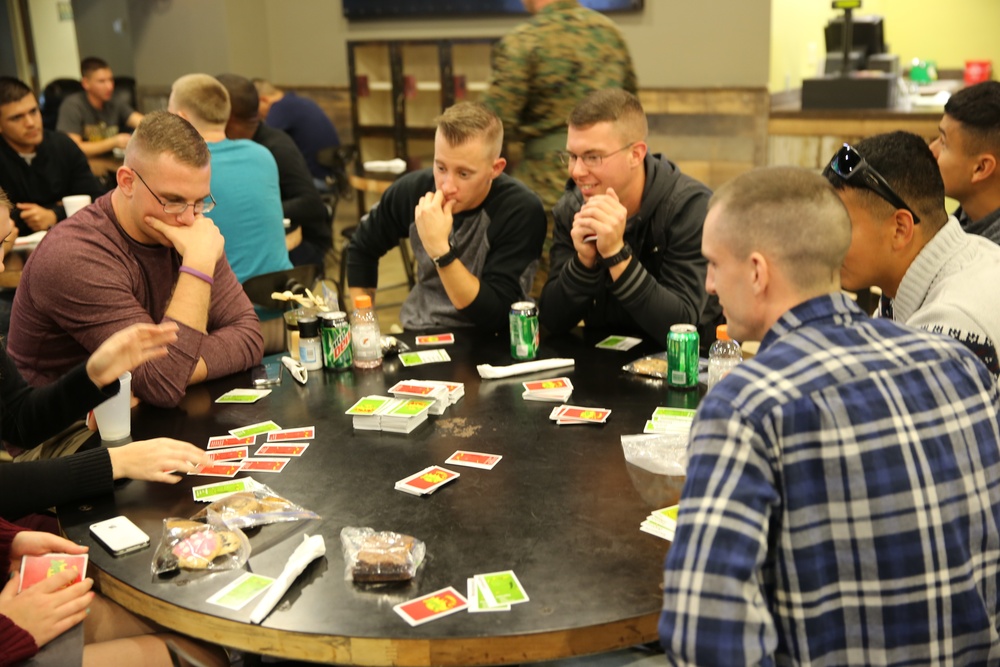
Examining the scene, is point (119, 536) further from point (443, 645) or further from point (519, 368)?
point (519, 368)

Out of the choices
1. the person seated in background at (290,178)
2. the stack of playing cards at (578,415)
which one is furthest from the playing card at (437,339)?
the person seated in background at (290,178)

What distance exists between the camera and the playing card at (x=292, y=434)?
Answer: 6.98ft

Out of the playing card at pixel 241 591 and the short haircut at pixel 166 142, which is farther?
the short haircut at pixel 166 142

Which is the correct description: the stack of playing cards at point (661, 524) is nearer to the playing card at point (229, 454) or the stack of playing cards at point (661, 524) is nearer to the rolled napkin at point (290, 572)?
the rolled napkin at point (290, 572)

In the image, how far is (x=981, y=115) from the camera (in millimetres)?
2605

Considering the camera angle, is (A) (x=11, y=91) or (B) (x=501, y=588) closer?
(B) (x=501, y=588)

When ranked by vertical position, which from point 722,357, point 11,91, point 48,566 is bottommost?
point 48,566

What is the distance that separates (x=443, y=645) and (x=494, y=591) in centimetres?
14

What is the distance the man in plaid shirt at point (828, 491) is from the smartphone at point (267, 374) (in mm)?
1534

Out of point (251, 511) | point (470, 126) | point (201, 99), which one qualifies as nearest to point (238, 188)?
point (201, 99)

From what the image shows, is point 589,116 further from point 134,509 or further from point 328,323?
point 134,509

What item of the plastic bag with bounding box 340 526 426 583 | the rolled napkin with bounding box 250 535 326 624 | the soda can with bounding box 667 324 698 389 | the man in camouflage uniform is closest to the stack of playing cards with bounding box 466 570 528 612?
the plastic bag with bounding box 340 526 426 583

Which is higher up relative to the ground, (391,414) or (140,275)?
(140,275)

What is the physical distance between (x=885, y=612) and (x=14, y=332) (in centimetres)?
229
